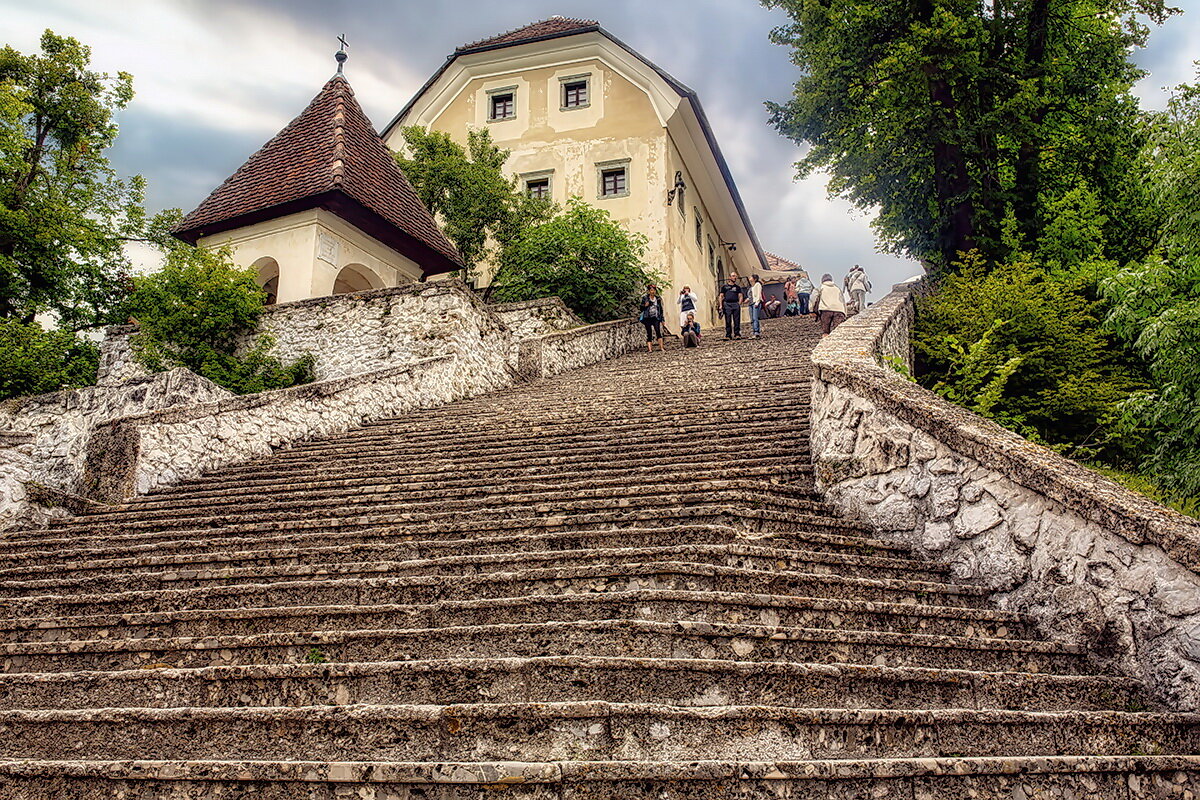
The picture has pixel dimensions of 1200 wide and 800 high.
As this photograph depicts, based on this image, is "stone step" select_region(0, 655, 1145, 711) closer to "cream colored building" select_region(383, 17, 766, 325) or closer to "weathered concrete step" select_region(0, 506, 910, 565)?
"weathered concrete step" select_region(0, 506, 910, 565)

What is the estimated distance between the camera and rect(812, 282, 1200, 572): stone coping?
147 inches

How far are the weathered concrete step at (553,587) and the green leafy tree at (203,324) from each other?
8.73 metres

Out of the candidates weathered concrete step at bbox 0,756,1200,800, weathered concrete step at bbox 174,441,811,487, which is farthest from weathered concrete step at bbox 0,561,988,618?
weathered concrete step at bbox 174,441,811,487

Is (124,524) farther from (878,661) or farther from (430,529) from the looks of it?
(878,661)

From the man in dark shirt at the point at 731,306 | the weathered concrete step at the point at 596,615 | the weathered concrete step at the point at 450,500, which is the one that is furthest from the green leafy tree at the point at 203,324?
the weathered concrete step at the point at 596,615

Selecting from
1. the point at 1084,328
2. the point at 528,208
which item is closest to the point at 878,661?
the point at 1084,328

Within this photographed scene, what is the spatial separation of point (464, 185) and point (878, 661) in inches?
713

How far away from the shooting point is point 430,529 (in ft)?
18.0

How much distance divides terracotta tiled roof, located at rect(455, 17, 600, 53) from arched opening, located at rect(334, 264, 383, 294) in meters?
10.7

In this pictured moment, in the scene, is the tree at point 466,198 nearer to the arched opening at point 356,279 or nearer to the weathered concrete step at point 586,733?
the arched opening at point 356,279

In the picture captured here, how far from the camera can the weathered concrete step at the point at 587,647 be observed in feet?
11.7

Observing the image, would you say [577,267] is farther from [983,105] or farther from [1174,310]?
[1174,310]

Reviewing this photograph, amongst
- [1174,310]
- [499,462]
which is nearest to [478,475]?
[499,462]

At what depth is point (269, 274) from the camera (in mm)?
16625
